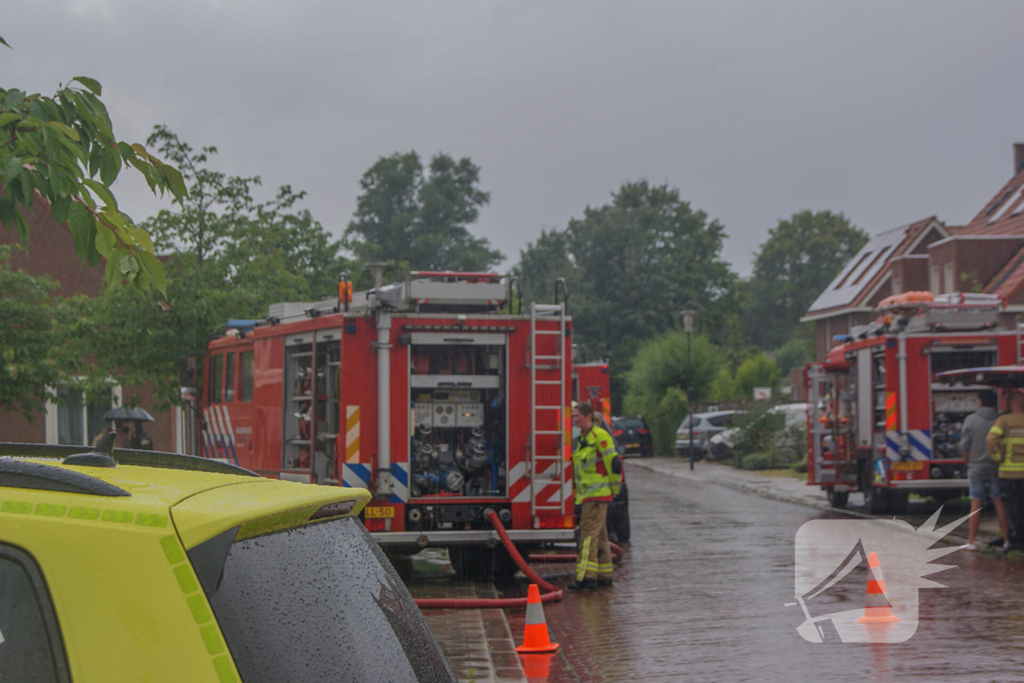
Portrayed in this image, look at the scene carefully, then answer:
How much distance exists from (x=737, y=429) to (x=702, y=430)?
3604mm

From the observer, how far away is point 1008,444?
12.1 metres

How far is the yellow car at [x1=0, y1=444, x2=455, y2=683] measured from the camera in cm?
203

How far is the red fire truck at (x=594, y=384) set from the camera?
14078mm

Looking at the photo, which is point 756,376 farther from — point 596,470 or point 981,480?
point 596,470

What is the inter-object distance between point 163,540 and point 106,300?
1745 cm

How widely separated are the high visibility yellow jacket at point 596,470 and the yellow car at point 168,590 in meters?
8.21

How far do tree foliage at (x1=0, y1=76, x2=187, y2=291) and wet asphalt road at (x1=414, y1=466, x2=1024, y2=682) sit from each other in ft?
13.1

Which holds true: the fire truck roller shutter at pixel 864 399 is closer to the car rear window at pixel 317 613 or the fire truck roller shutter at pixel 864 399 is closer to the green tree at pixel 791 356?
the car rear window at pixel 317 613

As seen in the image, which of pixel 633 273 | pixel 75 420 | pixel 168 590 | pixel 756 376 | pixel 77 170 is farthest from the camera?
pixel 633 273

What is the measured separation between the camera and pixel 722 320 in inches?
2491

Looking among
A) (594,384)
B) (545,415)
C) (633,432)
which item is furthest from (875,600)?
(633,432)

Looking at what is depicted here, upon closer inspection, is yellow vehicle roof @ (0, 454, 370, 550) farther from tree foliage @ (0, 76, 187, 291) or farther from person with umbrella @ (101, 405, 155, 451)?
person with umbrella @ (101, 405, 155, 451)

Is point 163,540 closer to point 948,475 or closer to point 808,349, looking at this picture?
point 948,475

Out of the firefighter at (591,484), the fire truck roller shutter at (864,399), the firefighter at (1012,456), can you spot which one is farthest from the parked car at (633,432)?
the firefighter at (591,484)
